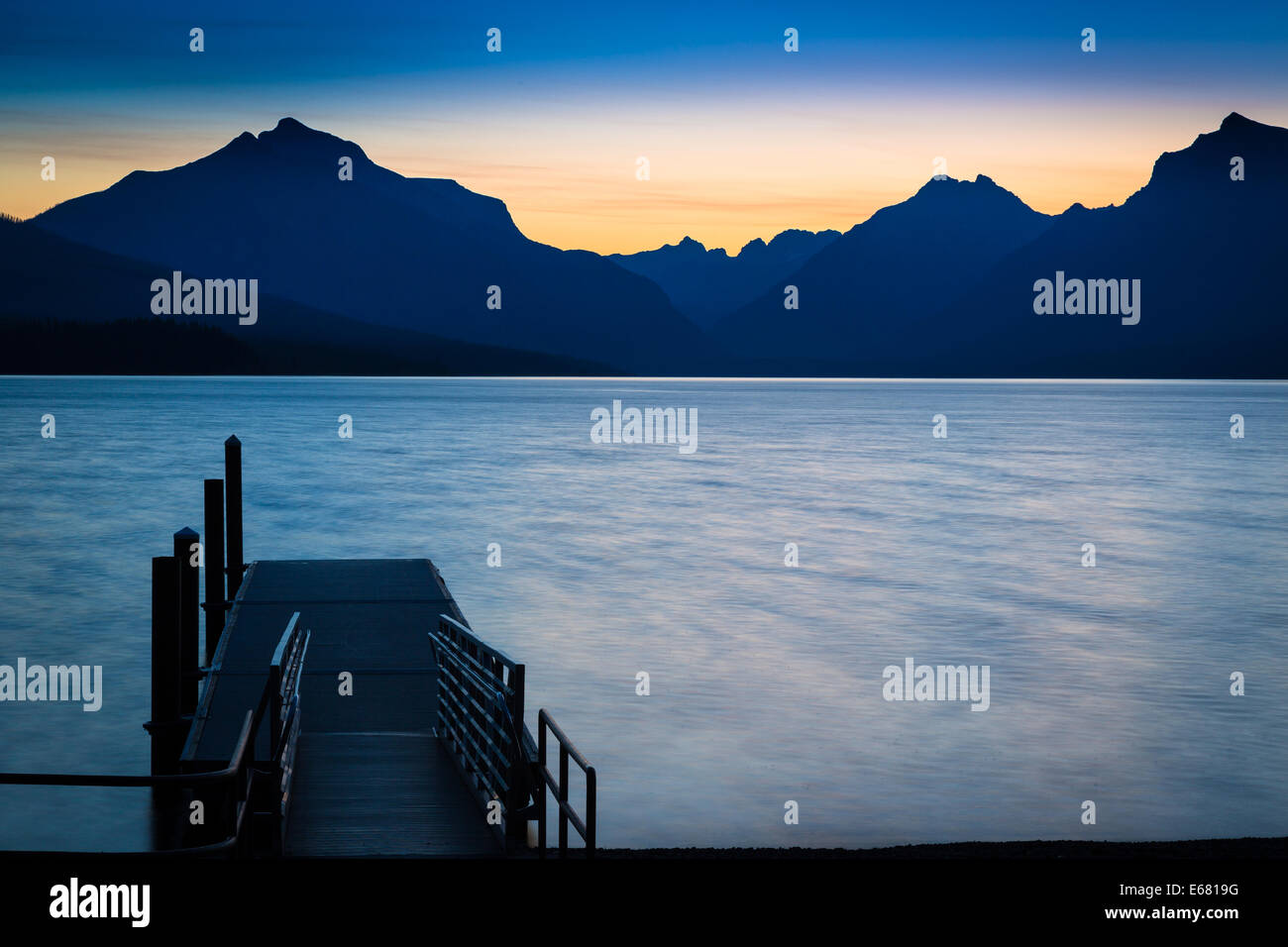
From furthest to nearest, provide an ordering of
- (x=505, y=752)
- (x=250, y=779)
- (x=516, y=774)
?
(x=505, y=752) < (x=516, y=774) < (x=250, y=779)

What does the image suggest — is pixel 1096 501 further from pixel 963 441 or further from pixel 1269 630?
pixel 963 441

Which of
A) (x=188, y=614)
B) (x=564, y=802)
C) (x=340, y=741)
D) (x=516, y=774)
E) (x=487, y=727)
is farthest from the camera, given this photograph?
(x=188, y=614)

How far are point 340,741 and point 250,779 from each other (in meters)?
3.79

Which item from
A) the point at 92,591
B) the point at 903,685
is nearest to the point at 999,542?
the point at 903,685

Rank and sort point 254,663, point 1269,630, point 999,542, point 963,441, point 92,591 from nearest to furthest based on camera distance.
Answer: point 254,663 → point 1269,630 → point 92,591 → point 999,542 → point 963,441

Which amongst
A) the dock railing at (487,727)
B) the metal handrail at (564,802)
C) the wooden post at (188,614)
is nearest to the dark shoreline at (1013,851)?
the dock railing at (487,727)

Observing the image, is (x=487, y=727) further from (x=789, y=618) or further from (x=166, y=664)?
(x=789, y=618)

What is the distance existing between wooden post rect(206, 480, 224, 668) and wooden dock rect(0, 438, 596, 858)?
0.31ft

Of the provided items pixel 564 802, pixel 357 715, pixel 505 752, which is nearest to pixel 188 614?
pixel 357 715

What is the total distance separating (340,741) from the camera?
1169 centimetres

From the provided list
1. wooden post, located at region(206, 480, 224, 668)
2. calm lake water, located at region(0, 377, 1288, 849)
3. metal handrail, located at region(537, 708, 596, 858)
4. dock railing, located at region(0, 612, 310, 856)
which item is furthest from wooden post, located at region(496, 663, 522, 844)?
wooden post, located at region(206, 480, 224, 668)

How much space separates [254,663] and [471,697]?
17.9ft

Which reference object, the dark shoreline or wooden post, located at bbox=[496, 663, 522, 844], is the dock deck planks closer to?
wooden post, located at bbox=[496, 663, 522, 844]
